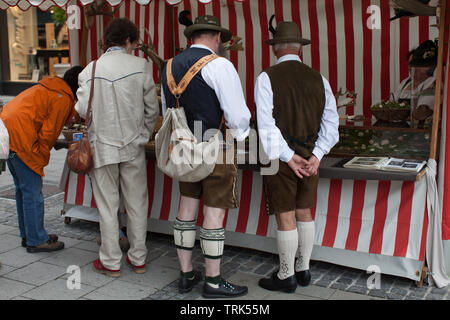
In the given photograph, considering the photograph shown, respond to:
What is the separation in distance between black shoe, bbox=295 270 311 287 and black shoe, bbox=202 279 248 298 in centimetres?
45

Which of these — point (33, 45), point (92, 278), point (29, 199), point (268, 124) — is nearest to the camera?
point (268, 124)

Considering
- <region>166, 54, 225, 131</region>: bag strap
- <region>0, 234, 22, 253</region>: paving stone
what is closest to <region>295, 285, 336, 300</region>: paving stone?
<region>166, 54, 225, 131</region>: bag strap

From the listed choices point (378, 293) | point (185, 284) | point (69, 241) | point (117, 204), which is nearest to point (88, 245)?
point (69, 241)

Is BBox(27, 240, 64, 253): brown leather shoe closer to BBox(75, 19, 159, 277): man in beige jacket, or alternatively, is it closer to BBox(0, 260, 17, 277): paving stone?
BBox(0, 260, 17, 277): paving stone

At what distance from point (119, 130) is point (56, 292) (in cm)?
122

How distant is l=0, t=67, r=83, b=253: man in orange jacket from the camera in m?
3.96

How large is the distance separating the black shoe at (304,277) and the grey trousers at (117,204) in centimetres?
119

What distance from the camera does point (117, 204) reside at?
380cm

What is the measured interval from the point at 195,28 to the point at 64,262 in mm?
2212

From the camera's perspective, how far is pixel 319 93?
3367 mm

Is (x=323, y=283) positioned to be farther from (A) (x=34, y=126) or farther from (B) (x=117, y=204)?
(A) (x=34, y=126)
